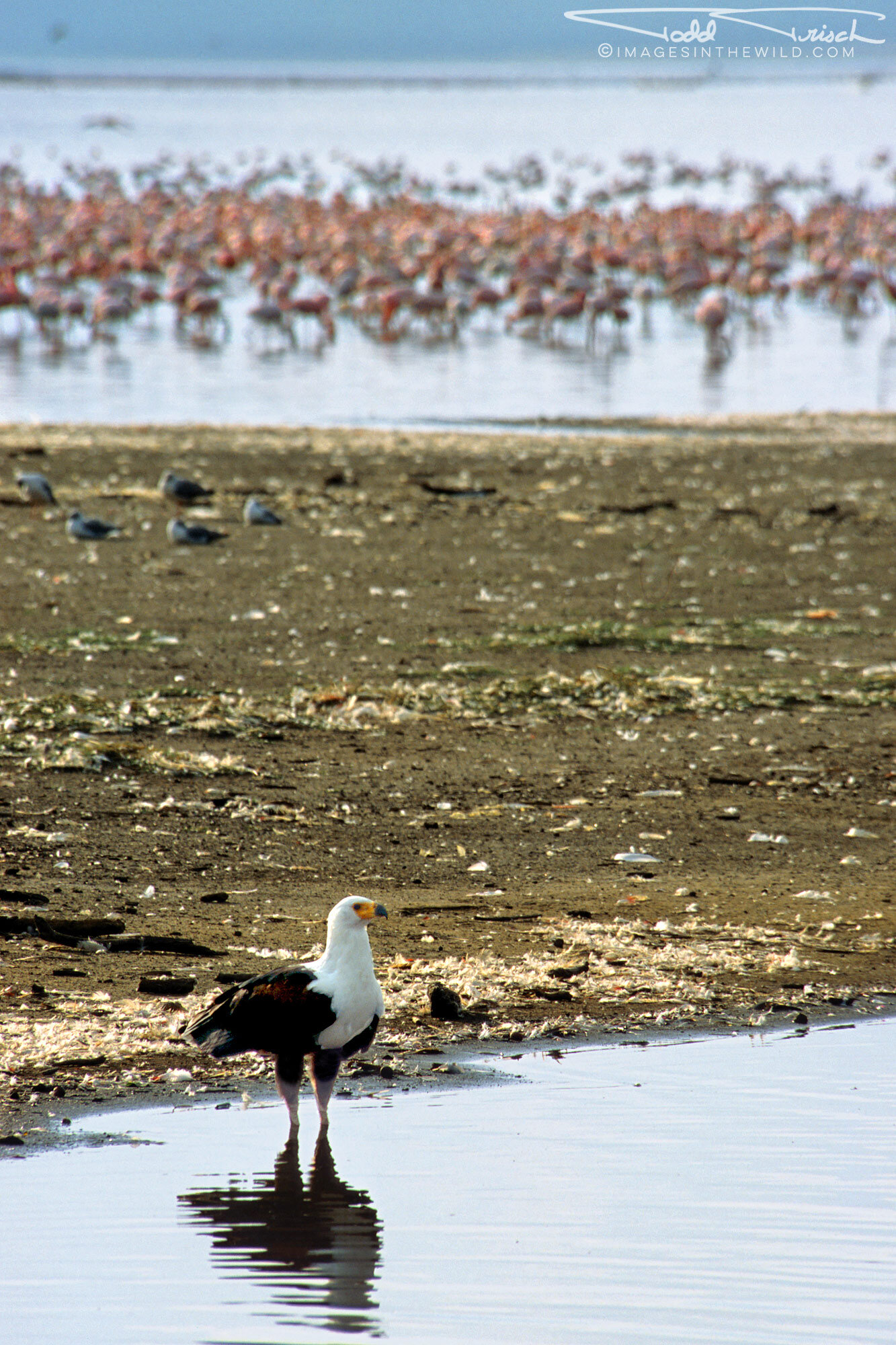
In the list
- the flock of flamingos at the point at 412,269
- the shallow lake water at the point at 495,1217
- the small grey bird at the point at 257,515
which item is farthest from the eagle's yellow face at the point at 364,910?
the flock of flamingos at the point at 412,269

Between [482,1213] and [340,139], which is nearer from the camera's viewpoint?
[482,1213]

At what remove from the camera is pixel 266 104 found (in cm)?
14100

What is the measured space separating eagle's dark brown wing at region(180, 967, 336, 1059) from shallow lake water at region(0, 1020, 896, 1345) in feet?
0.89

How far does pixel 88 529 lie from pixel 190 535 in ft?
2.44

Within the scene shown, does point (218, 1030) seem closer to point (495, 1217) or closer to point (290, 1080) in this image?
point (290, 1080)

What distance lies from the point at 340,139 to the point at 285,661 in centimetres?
9344

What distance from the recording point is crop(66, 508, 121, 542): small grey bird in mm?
12797

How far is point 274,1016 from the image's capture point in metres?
4.63

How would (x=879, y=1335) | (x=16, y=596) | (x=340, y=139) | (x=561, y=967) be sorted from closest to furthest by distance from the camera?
1. (x=879, y=1335)
2. (x=561, y=967)
3. (x=16, y=596)
4. (x=340, y=139)

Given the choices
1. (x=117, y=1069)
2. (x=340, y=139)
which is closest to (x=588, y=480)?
(x=117, y=1069)

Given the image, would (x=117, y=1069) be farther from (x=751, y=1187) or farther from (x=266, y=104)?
(x=266, y=104)

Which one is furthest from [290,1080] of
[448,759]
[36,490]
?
[36,490]

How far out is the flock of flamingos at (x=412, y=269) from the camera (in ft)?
97.2

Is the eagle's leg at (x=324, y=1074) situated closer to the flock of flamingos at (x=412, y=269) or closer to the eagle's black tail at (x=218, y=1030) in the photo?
the eagle's black tail at (x=218, y=1030)
